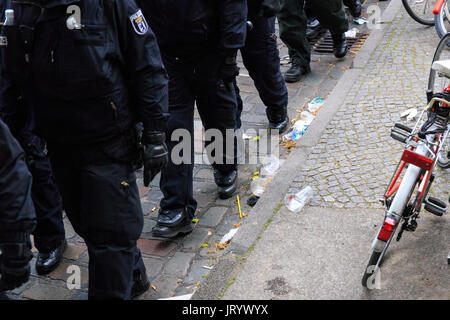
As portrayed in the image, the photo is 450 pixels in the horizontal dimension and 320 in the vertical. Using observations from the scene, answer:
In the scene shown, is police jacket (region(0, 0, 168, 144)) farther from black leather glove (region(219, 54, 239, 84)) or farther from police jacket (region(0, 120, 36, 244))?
black leather glove (region(219, 54, 239, 84))

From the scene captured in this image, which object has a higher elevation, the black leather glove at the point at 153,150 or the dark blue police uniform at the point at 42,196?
the black leather glove at the point at 153,150

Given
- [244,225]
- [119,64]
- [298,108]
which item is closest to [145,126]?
[119,64]

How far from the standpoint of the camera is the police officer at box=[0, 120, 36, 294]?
2508 millimetres

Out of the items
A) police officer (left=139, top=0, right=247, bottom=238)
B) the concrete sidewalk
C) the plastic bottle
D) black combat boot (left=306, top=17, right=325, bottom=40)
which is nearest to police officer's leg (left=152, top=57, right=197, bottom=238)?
police officer (left=139, top=0, right=247, bottom=238)

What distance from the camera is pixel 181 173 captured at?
4184mm

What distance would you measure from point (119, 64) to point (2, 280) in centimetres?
121

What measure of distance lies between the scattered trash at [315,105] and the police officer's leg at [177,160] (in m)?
2.03

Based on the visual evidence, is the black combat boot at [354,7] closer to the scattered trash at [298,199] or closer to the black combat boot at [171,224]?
the scattered trash at [298,199]

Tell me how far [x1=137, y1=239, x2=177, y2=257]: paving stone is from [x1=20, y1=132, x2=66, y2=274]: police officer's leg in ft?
1.87

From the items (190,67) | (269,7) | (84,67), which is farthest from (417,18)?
(84,67)

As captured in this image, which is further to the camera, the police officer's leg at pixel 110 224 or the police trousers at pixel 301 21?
the police trousers at pixel 301 21

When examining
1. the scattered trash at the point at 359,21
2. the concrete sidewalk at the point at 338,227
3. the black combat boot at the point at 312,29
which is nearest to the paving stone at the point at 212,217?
the concrete sidewalk at the point at 338,227

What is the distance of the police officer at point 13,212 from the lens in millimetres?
2508

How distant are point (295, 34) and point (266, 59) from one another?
4.54 ft
